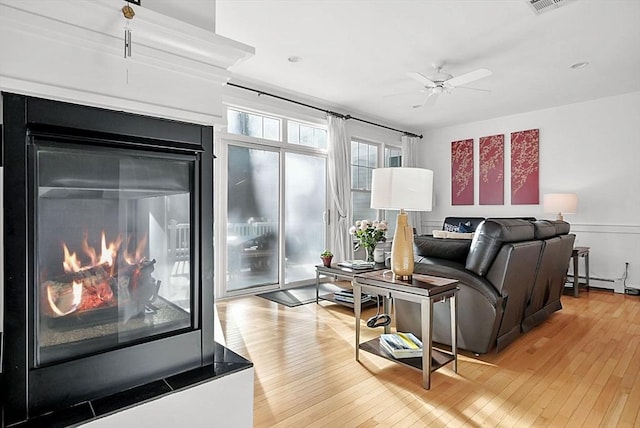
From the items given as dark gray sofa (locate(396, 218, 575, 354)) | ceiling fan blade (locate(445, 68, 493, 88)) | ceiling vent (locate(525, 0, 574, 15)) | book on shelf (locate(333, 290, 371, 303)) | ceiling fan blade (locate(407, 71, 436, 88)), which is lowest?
book on shelf (locate(333, 290, 371, 303))

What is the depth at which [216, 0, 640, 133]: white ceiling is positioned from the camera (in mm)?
2729

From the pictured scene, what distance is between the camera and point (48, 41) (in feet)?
3.64

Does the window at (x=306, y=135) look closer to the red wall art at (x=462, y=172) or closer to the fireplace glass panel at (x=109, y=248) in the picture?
the red wall art at (x=462, y=172)

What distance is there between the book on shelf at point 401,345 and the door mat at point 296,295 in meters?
1.65

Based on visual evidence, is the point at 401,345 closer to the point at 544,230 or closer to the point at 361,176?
the point at 544,230

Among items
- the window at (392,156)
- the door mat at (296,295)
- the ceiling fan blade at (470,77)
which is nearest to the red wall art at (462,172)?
the window at (392,156)

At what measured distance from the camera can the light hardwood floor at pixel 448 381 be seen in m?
1.83

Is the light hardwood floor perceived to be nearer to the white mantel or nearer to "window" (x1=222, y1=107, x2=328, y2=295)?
"window" (x1=222, y1=107, x2=328, y2=295)

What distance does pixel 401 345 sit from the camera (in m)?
2.37

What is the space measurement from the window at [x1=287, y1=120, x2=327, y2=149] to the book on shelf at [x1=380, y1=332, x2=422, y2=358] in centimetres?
313

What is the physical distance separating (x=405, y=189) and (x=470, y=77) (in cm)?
186

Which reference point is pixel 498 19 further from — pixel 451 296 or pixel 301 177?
pixel 301 177

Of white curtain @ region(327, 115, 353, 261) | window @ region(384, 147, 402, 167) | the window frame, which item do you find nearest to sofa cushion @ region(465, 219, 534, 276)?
white curtain @ region(327, 115, 353, 261)

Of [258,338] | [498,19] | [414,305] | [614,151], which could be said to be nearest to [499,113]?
[614,151]
